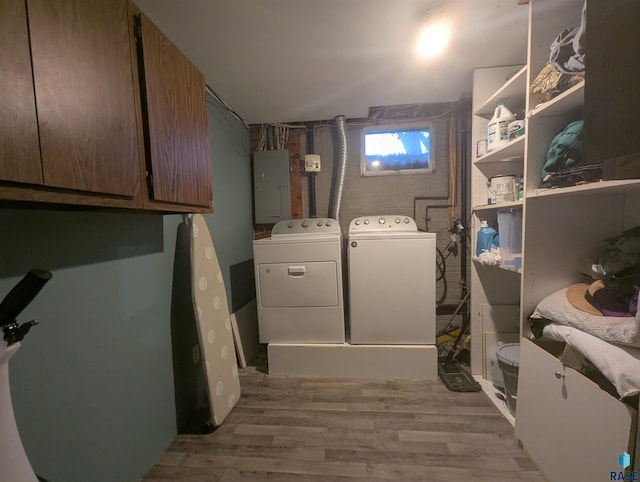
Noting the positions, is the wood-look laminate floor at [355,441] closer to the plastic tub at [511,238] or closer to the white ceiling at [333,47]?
the plastic tub at [511,238]

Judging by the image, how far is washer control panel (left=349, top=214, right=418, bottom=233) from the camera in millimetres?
2246

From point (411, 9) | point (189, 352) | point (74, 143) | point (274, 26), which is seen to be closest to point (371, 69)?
point (411, 9)

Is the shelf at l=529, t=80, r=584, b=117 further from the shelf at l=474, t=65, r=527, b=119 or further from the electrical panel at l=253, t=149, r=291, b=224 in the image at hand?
the electrical panel at l=253, t=149, r=291, b=224

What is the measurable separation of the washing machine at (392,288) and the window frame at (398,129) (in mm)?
877

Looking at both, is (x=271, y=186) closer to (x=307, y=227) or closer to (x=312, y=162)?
(x=312, y=162)

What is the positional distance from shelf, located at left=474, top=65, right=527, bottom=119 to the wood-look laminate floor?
201cm

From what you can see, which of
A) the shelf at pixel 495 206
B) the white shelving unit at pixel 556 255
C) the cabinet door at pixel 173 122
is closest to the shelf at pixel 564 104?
the white shelving unit at pixel 556 255

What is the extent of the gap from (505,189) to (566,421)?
1.23m

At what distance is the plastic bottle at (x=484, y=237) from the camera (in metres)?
1.85

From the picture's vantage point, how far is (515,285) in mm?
1996

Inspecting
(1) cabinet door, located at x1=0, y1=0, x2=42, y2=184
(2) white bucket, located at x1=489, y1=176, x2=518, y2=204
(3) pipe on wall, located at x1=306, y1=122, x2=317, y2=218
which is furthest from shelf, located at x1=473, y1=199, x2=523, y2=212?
(1) cabinet door, located at x1=0, y1=0, x2=42, y2=184

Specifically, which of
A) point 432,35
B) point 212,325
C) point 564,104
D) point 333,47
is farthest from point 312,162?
point 564,104

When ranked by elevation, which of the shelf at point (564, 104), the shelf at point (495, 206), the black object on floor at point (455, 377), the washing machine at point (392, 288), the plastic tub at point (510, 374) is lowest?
the black object on floor at point (455, 377)

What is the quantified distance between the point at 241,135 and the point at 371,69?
137 centimetres
